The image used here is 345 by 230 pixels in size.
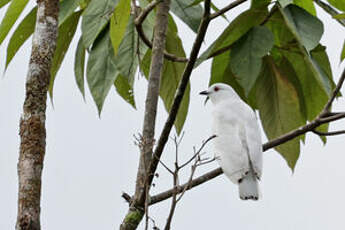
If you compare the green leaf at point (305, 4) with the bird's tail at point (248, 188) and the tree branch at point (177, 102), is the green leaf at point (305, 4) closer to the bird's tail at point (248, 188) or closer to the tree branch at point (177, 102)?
the bird's tail at point (248, 188)

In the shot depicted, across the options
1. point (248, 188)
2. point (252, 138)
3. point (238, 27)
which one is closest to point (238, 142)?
point (252, 138)

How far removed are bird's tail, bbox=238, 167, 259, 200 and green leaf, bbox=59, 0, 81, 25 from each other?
1151 millimetres

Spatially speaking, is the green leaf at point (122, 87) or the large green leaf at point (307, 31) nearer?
the large green leaf at point (307, 31)

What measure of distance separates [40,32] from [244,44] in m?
1.06

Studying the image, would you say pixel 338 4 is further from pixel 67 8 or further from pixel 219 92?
pixel 67 8

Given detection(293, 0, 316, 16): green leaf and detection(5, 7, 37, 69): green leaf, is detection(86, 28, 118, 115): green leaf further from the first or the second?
detection(293, 0, 316, 16): green leaf

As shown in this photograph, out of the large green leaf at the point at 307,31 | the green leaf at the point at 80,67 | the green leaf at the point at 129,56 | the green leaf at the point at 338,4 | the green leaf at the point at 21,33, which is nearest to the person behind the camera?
the large green leaf at the point at 307,31

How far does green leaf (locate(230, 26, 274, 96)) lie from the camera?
10.1 feet

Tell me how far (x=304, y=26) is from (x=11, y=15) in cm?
151

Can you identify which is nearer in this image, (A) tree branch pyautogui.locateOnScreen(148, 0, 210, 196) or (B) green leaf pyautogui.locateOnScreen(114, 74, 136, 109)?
(A) tree branch pyautogui.locateOnScreen(148, 0, 210, 196)

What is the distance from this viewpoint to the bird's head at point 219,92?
3764 millimetres

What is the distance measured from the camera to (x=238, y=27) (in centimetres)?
322

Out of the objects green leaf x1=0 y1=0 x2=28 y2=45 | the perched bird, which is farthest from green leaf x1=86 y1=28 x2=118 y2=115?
the perched bird

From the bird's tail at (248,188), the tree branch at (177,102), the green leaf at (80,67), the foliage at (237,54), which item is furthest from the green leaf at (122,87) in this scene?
the tree branch at (177,102)
